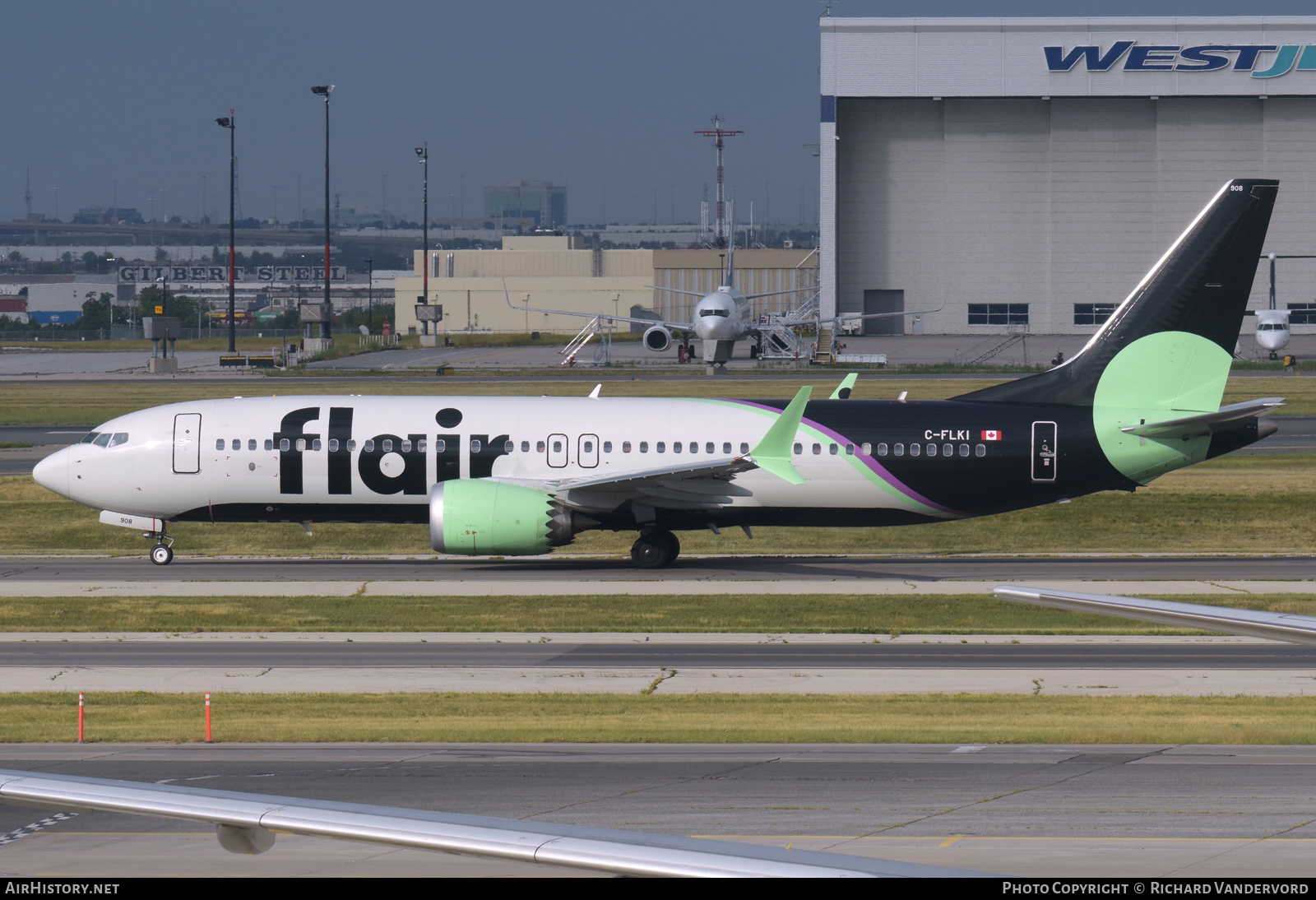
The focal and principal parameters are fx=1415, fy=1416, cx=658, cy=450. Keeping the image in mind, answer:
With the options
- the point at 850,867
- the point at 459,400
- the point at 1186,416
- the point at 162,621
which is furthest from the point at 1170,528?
the point at 850,867

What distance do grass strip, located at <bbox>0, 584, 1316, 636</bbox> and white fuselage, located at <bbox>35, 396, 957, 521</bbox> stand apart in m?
4.26

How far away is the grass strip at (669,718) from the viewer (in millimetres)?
19688

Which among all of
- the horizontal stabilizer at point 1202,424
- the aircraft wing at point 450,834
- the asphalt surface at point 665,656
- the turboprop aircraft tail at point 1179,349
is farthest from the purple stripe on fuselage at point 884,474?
the aircraft wing at point 450,834

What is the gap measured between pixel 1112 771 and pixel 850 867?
43.6ft

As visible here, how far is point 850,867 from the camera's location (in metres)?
5.43

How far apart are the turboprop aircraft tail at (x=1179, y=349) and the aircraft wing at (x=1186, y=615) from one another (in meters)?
26.9

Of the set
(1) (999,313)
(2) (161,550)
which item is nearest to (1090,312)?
(1) (999,313)

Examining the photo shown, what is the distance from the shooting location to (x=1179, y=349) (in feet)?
117

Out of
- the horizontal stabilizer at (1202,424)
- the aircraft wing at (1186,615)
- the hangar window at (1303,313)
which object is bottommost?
the aircraft wing at (1186,615)

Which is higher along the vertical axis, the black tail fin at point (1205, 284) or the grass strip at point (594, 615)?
the black tail fin at point (1205, 284)

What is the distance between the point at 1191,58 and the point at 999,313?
1070 inches

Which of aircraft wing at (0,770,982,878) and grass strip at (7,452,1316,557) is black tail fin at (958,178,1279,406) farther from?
aircraft wing at (0,770,982,878)

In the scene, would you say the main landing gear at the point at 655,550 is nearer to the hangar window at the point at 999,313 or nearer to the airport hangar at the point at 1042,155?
the airport hangar at the point at 1042,155

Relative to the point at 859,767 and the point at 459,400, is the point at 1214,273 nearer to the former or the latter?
the point at 459,400
